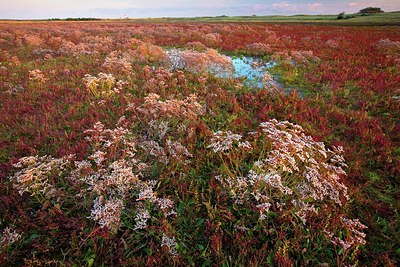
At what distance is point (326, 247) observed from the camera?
11.5 ft

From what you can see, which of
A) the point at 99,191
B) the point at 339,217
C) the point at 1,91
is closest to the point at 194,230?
the point at 99,191

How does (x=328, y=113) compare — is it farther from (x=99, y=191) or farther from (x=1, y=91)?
(x=1, y=91)

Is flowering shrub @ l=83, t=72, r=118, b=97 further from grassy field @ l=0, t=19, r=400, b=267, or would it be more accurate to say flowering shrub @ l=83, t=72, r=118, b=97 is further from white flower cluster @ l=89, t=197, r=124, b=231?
white flower cluster @ l=89, t=197, r=124, b=231

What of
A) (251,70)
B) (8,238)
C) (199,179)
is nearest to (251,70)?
(251,70)

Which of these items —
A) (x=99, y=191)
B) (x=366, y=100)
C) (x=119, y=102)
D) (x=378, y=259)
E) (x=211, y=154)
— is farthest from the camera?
(x=366, y=100)

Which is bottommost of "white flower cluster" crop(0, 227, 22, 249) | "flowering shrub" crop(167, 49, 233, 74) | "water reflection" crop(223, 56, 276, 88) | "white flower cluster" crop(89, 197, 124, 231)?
"white flower cluster" crop(0, 227, 22, 249)

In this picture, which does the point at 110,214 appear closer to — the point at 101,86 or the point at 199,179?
the point at 199,179

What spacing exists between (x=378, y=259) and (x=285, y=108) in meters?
5.32

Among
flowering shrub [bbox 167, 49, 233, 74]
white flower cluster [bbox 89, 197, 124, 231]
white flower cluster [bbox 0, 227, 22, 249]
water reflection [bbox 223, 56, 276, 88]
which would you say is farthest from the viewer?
flowering shrub [bbox 167, 49, 233, 74]

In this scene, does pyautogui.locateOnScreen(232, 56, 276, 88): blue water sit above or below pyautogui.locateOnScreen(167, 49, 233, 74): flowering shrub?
below

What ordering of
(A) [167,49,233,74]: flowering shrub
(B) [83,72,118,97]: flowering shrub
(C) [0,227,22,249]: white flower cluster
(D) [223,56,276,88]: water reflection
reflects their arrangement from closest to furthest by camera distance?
1. (C) [0,227,22,249]: white flower cluster
2. (B) [83,72,118,97]: flowering shrub
3. (D) [223,56,276,88]: water reflection
4. (A) [167,49,233,74]: flowering shrub

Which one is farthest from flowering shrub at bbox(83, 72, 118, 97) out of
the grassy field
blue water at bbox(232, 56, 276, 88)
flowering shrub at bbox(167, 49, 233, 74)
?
blue water at bbox(232, 56, 276, 88)

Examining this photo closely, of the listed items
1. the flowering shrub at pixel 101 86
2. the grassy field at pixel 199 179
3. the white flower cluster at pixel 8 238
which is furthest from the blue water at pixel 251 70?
the white flower cluster at pixel 8 238

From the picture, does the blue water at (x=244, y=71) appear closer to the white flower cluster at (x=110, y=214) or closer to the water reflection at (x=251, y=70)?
the water reflection at (x=251, y=70)
